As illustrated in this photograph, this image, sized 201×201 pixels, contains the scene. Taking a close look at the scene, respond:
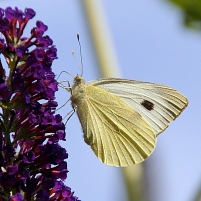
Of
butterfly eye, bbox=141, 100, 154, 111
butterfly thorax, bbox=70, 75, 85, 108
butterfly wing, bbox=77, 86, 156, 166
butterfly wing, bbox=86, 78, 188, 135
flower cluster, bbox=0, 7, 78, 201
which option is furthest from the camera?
butterfly eye, bbox=141, 100, 154, 111

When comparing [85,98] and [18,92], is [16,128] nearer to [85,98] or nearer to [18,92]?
[18,92]

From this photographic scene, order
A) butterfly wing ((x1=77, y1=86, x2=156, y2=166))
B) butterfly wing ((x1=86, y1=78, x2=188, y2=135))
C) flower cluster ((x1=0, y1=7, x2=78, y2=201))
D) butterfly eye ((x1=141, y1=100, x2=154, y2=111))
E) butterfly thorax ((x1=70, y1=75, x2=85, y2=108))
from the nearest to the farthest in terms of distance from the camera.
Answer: flower cluster ((x1=0, y1=7, x2=78, y2=201))
butterfly thorax ((x1=70, y1=75, x2=85, y2=108))
butterfly wing ((x1=77, y1=86, x2=156, y2=166))
butterfly wing ((x1=86, y1=78, x2=188, y2=135))
butterfly eye ((x1=141, y1=100, x2=154, y2=111))

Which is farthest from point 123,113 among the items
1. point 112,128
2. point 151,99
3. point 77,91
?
point 77,91

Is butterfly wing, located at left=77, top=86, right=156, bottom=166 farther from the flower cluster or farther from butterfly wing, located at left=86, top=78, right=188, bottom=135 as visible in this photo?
the flower cluster

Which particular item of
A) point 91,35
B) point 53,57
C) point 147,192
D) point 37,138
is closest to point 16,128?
point 37,138

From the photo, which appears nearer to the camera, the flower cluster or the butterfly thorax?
the flower cluster

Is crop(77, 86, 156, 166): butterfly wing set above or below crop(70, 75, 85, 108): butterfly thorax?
below

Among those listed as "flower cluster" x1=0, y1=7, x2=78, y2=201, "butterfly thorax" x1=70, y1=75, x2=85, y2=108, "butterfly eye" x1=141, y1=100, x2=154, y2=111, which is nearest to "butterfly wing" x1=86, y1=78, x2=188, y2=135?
"butterfly eye" x1=141, y1=100, x2=154, y2=111

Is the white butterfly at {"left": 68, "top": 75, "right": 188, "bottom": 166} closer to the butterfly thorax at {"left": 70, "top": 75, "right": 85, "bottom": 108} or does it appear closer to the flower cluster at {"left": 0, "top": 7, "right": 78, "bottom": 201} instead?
the butterfly thorax at {"left": 70, "top": 75, "right": 85, "bottom": 108}
